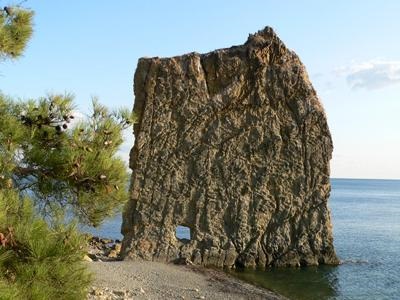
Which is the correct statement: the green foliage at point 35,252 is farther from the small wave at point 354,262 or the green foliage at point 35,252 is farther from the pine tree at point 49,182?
the small wave at point 354,262

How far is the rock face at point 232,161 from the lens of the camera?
1997 cm

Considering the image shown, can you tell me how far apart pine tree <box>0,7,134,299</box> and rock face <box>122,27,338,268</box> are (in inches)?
564

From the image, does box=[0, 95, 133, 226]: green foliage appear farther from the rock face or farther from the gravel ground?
the rock face

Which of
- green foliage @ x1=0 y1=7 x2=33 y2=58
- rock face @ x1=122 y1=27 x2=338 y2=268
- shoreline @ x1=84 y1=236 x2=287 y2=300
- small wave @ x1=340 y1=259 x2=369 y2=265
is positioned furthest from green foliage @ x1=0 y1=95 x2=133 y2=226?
small wave @ x1=340 y1=259 x2=369 y2=265

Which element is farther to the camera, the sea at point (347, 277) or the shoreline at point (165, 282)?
the sea at point (347, 277)

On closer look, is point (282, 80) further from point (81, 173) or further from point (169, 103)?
point (81, 173)

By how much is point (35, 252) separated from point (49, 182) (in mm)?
1168

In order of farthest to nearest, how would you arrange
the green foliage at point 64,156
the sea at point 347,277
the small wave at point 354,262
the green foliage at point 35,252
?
the small wave at point 354,262 < the sea at point 347,277 < the green foliage at point 64,156 < the green foliage at point 35,252

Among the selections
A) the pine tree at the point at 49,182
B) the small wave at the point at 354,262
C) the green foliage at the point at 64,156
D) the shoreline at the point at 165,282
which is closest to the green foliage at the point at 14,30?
the pine tree at the point at 49,182

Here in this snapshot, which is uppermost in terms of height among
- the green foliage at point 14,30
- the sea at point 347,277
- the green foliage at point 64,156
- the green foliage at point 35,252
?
the green foliage at point 14,30

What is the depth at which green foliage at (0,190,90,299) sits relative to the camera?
4043 mm

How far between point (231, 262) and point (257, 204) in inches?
98.4

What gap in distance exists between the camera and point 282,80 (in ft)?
69.8

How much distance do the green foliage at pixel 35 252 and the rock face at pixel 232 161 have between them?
15135 mm
